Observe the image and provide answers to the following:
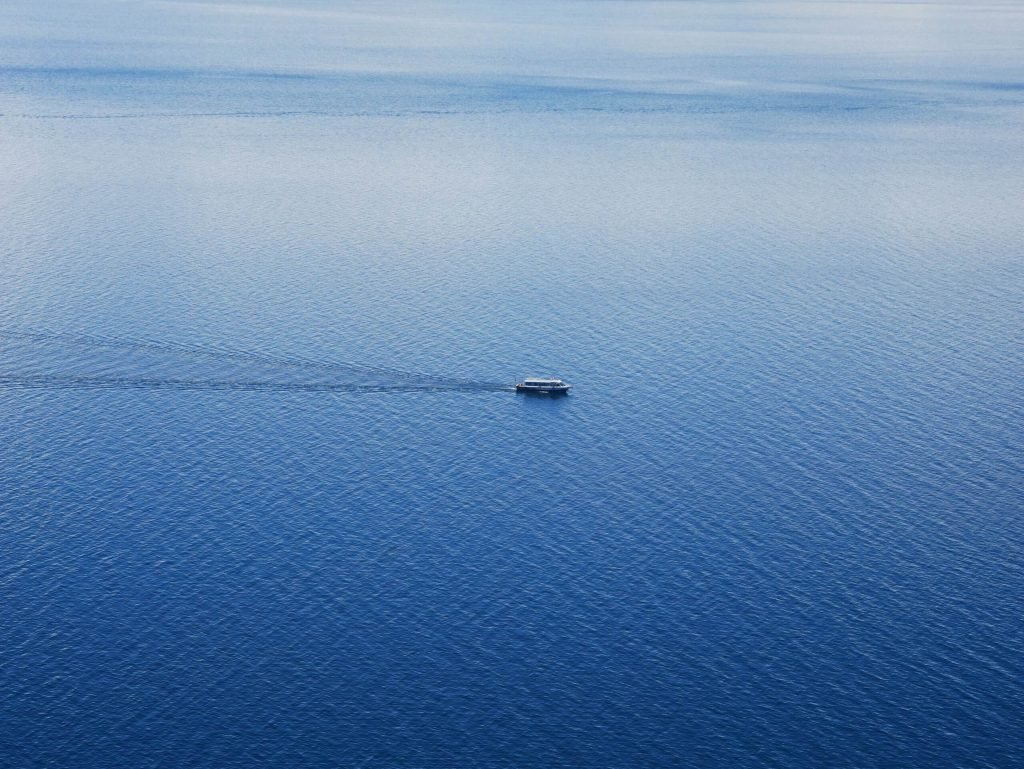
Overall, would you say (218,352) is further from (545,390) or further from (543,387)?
(545,390)

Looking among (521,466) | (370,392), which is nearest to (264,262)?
(370,392)

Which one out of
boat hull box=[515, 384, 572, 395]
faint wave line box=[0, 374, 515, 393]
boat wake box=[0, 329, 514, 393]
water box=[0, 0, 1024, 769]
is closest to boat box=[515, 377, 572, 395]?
boat hull box=[515, 384, 572, 395]

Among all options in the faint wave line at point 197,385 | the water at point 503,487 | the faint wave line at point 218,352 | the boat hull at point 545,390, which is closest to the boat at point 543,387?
the boat hull at point 545,390

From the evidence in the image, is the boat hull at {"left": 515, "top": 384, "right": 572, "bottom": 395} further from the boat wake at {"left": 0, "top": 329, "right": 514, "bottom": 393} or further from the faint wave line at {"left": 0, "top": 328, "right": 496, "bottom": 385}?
the faint wave line at {"left": 0, "top": 328, "right": 496, "bottom": 385}

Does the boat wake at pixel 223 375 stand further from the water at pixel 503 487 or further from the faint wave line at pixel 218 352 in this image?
the water at pixel 503 487

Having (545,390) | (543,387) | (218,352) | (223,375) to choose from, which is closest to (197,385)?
(223,375)

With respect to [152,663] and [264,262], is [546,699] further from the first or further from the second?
[264,262]
